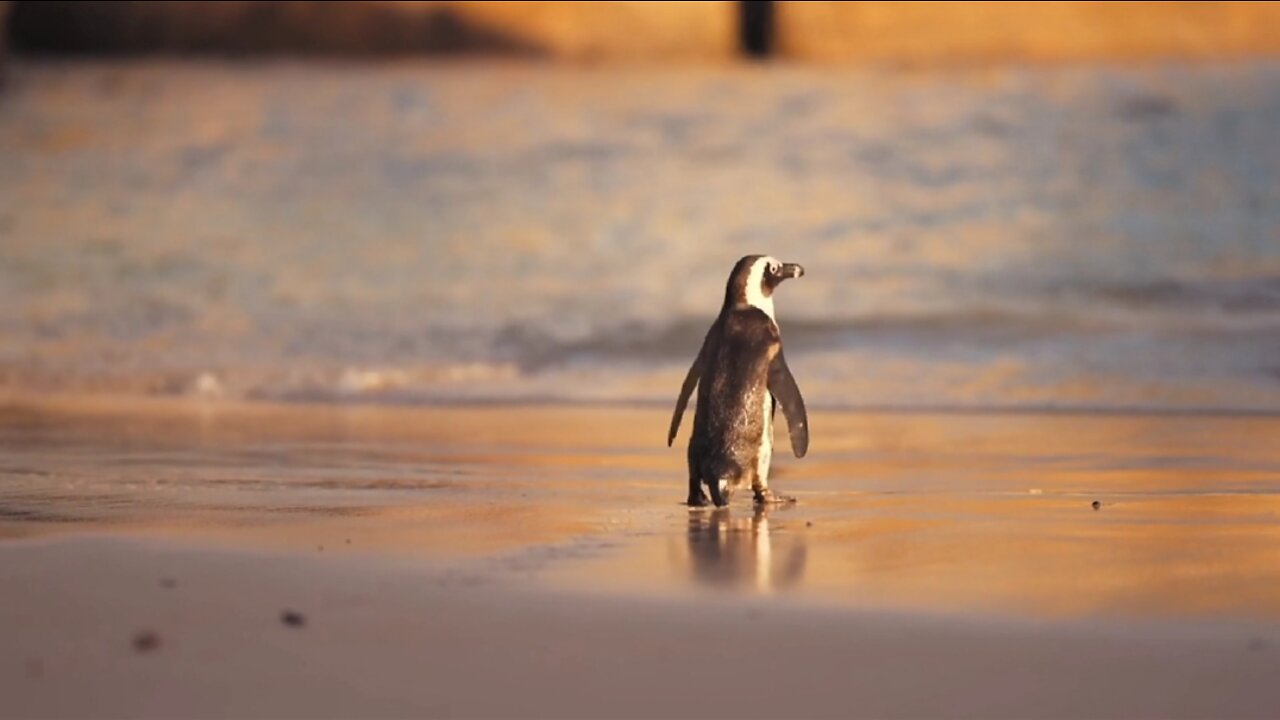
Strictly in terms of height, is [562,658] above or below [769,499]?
below

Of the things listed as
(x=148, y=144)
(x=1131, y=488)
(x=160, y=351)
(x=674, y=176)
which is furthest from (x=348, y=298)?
(x=1131, y=488)

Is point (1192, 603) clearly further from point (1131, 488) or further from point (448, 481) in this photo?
point (448, 481)

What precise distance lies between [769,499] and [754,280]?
86 centimetres

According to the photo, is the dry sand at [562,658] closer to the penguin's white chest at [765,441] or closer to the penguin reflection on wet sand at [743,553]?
the penguin reflection on wet sand at [743,553]

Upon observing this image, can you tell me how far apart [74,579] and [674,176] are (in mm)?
16078

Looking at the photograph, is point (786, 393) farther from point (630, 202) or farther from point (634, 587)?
point (630, 202)

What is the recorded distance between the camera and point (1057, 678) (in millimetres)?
3740

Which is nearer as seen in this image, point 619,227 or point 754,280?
point 754,280

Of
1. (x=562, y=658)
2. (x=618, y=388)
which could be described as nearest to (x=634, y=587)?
(x=562, y=658)

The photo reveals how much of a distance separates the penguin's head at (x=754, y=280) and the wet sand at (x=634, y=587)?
2.34 ft

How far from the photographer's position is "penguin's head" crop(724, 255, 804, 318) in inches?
281

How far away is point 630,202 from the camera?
20.0m

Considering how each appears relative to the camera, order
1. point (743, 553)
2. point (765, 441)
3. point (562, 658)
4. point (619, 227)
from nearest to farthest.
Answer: point (562, 658) < point (743, 553) < point (765, 441) < point (619, 227)

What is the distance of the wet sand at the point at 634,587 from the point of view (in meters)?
3.65
